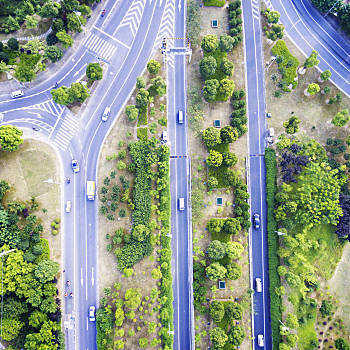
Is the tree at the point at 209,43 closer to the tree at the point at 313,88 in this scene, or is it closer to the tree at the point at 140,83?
the tree at the point at 140,83

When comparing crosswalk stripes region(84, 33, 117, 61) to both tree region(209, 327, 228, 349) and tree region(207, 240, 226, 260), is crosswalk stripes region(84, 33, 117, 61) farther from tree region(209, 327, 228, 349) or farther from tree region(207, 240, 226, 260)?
tree region(209, 327, 228, 349)

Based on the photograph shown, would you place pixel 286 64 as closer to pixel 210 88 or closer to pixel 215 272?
pixel 210 88

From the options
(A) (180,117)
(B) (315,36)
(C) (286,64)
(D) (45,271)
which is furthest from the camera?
(B) (315,36)

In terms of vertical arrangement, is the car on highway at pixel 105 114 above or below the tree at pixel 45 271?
above

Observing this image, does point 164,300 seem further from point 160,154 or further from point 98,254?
point 160,154

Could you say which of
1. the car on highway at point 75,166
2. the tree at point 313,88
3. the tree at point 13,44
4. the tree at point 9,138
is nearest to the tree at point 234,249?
the car on highway at point 75,166

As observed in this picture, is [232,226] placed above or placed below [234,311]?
above

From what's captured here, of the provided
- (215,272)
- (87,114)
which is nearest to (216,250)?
(215,272)
